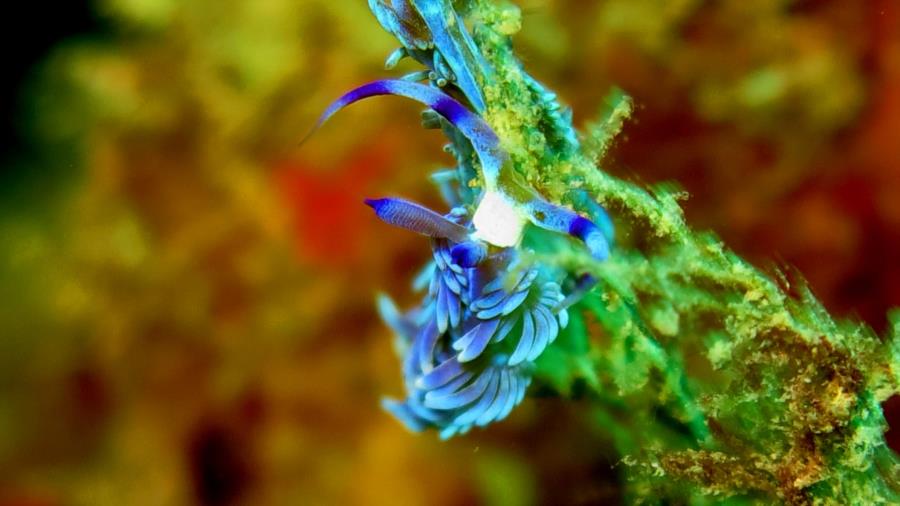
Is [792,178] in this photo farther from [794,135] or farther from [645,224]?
[645,224]

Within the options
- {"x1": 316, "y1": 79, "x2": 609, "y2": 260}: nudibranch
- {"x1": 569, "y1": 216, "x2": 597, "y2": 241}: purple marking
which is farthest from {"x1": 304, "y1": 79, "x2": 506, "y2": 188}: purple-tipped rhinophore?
{"x1": 569, "y1": 216, "x2": 597, "y2": 241}: purple marking

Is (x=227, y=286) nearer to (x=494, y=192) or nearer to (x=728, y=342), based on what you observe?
(x=494, y=192)

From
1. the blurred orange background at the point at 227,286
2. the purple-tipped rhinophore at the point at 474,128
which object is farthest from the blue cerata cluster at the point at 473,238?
the blurred orange background at the point at 227,286

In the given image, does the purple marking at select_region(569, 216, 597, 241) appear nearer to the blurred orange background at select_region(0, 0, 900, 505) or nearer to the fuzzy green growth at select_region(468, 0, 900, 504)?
the fuzzy green growth at select_region(468, 0, 900, 504)

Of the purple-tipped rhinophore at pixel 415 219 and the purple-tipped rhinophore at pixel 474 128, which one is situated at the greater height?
the purple-tipped rhinophore at pixel 474 128

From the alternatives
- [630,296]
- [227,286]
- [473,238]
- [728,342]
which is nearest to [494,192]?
[473,238]

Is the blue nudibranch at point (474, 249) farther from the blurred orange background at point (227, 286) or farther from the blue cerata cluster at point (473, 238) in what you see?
the blurred orange background at point (227, 286)
